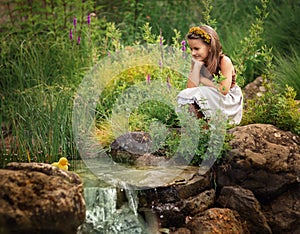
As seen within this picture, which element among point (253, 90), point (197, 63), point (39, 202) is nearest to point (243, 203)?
point (197, 63)

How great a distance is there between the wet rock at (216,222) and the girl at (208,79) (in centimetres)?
85

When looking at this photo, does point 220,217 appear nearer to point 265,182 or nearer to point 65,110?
point 265,182

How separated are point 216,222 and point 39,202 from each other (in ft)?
5.08

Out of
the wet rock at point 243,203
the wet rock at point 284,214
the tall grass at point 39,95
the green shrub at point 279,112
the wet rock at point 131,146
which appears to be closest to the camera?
the wet rock at point 243,203

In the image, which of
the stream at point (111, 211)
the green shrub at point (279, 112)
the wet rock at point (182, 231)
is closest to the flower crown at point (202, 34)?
the green shrub at point (279, 112)

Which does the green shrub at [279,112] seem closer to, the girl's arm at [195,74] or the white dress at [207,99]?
the white dress at [207,99]

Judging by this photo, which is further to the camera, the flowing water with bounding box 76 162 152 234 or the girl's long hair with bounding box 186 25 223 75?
the girl's long hair with bounding box 186 25 223 75

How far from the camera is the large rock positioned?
3.85 metres

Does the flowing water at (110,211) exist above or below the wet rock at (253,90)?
below

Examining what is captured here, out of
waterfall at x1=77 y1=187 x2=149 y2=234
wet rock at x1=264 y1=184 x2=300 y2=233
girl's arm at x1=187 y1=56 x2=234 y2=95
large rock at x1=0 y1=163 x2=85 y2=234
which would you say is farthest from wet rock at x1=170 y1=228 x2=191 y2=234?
girl's arm at x1=187 y1=56 x2=234 y2=95

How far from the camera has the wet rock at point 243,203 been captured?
16.4ft

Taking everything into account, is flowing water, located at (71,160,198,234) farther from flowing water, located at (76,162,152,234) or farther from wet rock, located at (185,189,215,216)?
wet rock, located at (185,189,215,216)

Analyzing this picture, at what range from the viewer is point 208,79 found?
17.6 feet

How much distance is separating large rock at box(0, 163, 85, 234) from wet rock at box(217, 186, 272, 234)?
1.39 metres
